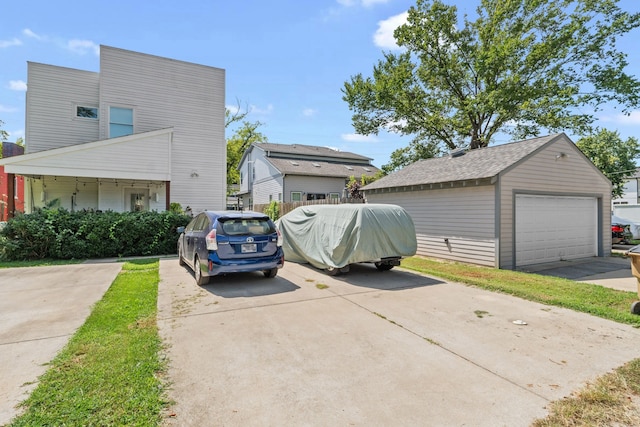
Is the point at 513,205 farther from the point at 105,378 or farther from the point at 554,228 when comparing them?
the point at 105,378

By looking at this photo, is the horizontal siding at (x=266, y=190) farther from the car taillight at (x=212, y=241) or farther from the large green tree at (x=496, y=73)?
the car taillight at (x=212, y=241)

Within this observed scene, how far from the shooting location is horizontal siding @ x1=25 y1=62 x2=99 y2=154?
43.4ft

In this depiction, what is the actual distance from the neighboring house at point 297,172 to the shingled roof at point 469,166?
9748 mm

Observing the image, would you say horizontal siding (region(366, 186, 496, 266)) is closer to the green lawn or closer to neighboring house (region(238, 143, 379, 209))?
the green lawn

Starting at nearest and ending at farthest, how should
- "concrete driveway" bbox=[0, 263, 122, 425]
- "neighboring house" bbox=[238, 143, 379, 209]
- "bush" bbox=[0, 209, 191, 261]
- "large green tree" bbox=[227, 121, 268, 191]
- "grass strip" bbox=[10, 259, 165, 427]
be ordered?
"grass strip" bbox=[10, 259, 165, 427]
"concrete driveway" bbox=[0, 263, 122, 425]
"bush" bbox=[0, 209, 191, 261]
"neighboring house" bbox=[238, 143, 379, 209]
"large green tree" bbox=[227, 121, 268, 191]

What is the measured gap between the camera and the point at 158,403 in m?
2.69

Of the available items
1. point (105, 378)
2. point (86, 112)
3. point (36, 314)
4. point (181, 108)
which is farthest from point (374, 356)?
point (86, 112)

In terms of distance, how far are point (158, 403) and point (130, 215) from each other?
33.2 feet

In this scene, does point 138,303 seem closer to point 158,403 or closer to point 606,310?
point 158,403

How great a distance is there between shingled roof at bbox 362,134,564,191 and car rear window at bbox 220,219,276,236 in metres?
6.64

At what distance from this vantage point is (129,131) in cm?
1434

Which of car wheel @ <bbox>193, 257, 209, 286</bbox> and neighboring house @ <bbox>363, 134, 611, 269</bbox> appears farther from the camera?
neighboring house @ <bbox>363, 134, 611, 269</bbox>

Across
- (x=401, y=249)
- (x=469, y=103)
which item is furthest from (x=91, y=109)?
(x=469, y=103)

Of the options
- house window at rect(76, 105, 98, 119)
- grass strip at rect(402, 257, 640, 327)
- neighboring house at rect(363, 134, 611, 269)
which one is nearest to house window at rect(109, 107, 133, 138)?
house window at rect(76, 105, 98, 119)
